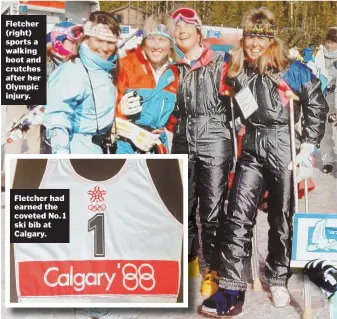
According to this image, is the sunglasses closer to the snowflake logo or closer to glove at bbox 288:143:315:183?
the snowflake logo

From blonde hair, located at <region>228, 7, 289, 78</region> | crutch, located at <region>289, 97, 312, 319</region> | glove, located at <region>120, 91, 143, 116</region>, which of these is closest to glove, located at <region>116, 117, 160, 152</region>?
glove, located at <region>120, 91, 143, 116</region>

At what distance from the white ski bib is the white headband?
63 centimetres

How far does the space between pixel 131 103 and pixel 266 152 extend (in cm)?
72

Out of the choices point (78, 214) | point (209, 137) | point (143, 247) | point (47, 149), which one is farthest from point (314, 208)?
point (47, 149)

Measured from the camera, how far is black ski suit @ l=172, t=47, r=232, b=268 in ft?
9.96

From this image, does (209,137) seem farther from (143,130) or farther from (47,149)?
(47,149)

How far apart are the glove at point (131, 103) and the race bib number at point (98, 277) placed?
764 millimetres

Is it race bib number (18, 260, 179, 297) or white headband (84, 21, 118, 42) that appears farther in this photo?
race bib number (18, 260, 179, 297)

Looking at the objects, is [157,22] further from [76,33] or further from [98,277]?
[98,277]

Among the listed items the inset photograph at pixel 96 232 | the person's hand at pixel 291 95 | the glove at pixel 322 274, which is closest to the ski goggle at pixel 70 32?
the inset photograph at pixel 96 232

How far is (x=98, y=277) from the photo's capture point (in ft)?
10.2

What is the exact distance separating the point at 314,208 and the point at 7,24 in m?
1.79

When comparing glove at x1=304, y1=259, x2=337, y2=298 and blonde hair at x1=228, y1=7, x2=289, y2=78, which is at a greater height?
blonde hair at x1=228, y1=7, x2=289, y2=78

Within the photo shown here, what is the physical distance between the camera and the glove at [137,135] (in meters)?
3.05
